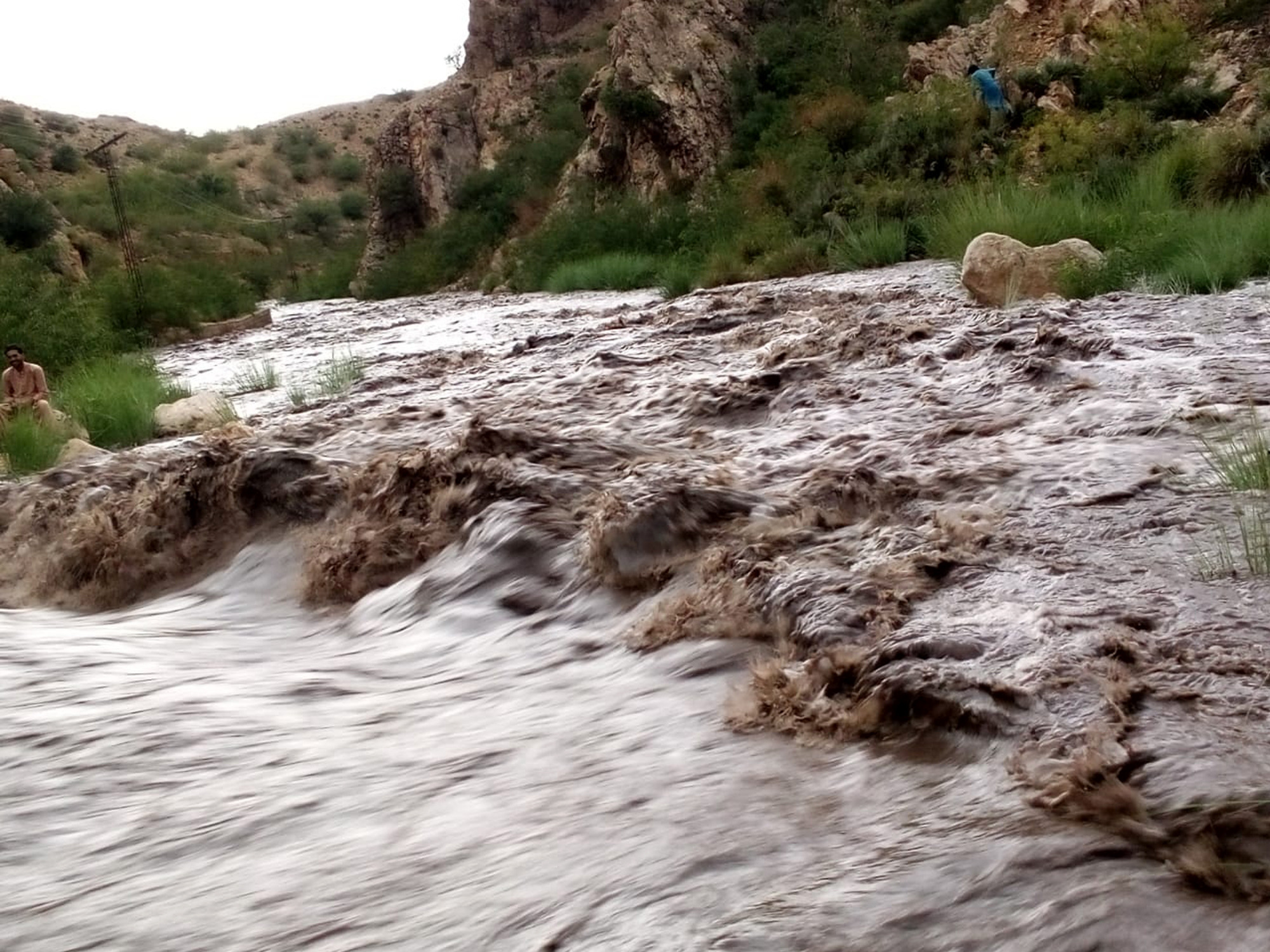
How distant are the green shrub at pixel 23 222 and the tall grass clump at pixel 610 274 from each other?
51.0ft

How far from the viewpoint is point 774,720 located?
2.21m

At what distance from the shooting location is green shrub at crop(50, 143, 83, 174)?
41.2 m

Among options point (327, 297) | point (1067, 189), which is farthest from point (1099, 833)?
point (327, 297)

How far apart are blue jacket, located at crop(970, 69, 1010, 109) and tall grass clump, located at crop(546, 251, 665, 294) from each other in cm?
453

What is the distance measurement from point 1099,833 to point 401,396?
19.5 feet

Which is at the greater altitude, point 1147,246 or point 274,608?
point 1147,246

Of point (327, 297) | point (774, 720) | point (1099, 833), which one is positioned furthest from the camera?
point (327, 297)

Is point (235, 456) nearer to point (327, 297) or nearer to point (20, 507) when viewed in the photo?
point (20, 507)

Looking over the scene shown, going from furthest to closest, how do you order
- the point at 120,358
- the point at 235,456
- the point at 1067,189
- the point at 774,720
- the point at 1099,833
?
the point at 120,358, the point at 1067,189, the point at 235,456, the point at 774,720, the point at 1099,833

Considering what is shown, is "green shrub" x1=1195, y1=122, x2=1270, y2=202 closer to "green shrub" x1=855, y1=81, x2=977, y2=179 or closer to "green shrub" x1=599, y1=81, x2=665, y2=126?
"green shrub" x1=855, y1=81, x2=977, y2=179

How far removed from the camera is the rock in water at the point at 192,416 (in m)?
7.16

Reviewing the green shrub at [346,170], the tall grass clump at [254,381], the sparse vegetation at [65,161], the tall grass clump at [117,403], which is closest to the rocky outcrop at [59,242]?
the sparse vegetation at [65,161]

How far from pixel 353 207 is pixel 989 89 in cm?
3959

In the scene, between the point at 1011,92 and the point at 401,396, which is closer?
the point at 401,396
